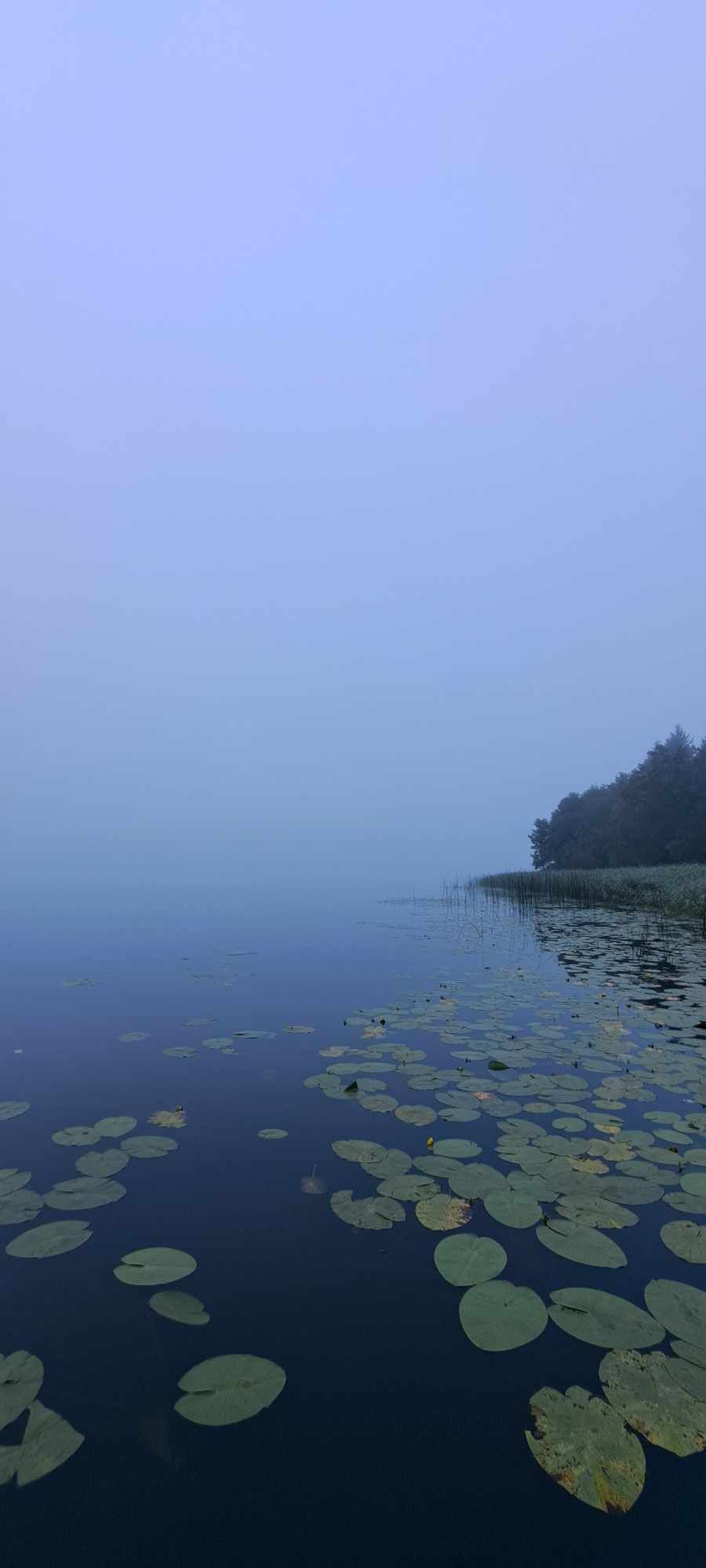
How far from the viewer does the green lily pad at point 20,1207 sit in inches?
161

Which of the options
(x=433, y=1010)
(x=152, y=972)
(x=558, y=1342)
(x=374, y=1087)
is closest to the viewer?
(x=558, y=1342)

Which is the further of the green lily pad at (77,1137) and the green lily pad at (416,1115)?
the green lily pad at (416,1115)

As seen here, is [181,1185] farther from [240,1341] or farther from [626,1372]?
[626,1372]

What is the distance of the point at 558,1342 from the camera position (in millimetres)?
2916

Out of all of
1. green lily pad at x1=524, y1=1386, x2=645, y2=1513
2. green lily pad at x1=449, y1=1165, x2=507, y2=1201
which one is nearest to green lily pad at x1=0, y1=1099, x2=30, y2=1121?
green lily pad at x1=449, y1=1165, x2=507, y2=1201

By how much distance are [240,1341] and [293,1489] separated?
0.74 meters

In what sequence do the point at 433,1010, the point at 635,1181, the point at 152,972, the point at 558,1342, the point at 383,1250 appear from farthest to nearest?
the point at 152,972 → the point at 433,1010 → the point at 635,1181 → the point at 383,1250 → the point at 558,1342

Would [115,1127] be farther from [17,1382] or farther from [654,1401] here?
[654,1401]

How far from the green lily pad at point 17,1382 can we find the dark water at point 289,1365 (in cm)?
7

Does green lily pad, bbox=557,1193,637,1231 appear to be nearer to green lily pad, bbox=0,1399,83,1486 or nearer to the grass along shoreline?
green lily pad, bbox=0,1399,83,1486

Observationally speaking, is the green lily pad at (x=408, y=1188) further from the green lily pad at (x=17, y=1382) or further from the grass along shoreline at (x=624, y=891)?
the grass along shoreline at (x=624, y=891)

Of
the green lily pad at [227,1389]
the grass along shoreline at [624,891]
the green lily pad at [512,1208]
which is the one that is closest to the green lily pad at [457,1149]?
the green lily pad at [512,1208]

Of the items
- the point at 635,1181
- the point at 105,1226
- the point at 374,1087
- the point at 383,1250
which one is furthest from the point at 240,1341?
the point at 374,1087

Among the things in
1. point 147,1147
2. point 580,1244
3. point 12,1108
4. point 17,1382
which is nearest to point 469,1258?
point 580,1244
